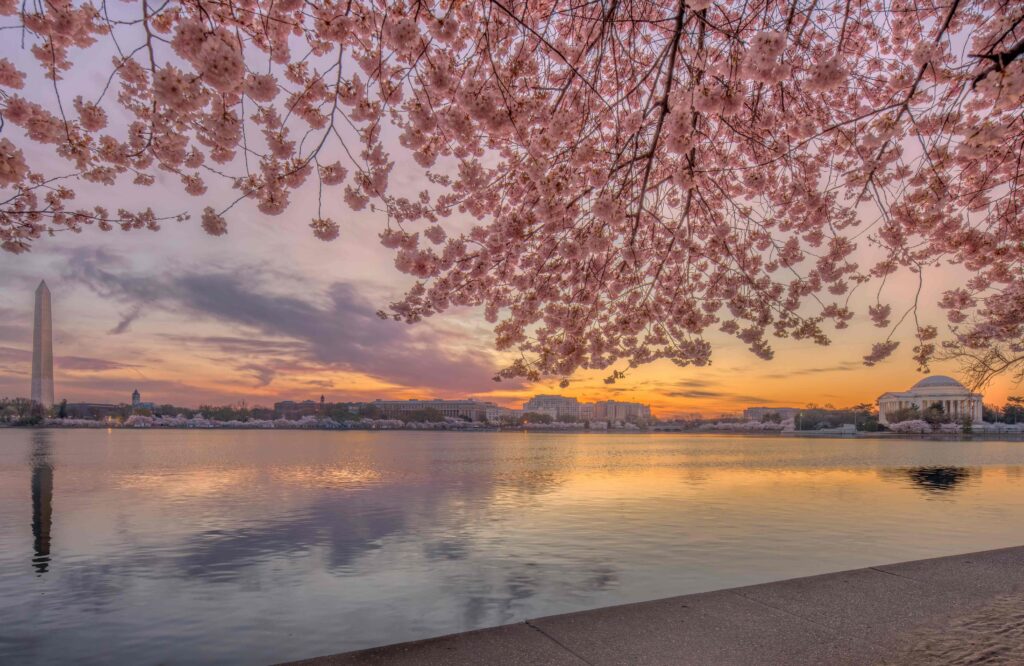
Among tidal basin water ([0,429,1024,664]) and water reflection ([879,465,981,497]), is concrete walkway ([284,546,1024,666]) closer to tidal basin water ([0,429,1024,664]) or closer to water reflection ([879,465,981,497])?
tidal basin water ([0,429,1024,664])

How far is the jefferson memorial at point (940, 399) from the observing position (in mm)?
128375

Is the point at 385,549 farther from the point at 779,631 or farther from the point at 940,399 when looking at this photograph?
the point at 940,399

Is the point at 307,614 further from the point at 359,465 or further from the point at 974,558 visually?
the point at 359,465

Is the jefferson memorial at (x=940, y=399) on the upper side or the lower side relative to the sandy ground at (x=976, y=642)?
lower

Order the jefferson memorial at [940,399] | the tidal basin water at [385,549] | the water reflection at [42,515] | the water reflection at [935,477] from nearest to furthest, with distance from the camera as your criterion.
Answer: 1. the tidal basin water at [385,549]
2. the water reflection at [42,515]
3. the water reflection at [935,477]
4. the jefferson memorial at [940,399]

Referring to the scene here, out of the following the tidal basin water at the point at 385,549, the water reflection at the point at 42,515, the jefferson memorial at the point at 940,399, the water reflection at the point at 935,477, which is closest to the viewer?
the tidal basin water at the point at 385,549

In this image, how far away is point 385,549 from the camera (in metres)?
12.9

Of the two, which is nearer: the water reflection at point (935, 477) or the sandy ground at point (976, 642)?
the sandy ground at point (976, 642)

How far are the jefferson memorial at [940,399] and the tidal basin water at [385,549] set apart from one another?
127451 millimetres

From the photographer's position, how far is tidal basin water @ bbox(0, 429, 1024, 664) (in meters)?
8.06

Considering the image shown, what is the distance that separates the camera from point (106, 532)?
1478 cm

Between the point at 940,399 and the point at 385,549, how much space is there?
506 feet

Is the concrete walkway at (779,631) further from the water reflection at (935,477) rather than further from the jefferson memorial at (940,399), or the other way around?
the jefferson memorial at (940,399)

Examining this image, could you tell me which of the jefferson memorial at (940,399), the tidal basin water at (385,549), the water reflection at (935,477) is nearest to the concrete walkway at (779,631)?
the tidal basin water at (385,549)
